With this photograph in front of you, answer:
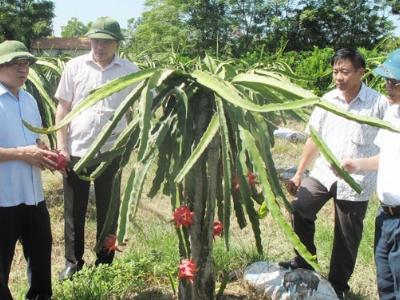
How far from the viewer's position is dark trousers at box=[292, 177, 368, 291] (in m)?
3.47

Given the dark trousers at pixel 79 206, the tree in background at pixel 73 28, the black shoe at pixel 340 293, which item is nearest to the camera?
the black shoe at pixel 340 293

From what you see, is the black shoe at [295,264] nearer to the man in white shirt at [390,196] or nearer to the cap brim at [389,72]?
the man in white shirt at [390,196]

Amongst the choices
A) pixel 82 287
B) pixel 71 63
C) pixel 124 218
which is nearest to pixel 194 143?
Result: pixel 124 218

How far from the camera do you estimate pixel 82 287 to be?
320 cm

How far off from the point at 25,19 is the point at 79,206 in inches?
1190

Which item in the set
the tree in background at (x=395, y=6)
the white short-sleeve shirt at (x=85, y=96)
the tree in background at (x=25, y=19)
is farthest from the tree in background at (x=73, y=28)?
the white short-sleeve shirt at (x=85, y=96)

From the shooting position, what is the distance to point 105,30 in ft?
11.3

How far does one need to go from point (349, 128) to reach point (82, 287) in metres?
1.95

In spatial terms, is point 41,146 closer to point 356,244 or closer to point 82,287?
point 82,287

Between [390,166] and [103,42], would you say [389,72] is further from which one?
[103,42]

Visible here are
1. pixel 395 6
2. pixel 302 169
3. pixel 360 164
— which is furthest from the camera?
pixel 395 6

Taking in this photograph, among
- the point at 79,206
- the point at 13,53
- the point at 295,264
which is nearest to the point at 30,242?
the point at 79,206

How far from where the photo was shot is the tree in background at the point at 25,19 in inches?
1171

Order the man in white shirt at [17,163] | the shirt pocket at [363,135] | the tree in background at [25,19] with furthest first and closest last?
the tree in background at [25,19] < the shirt pocket at [363,135] < the man in white shirt at [17,163]
